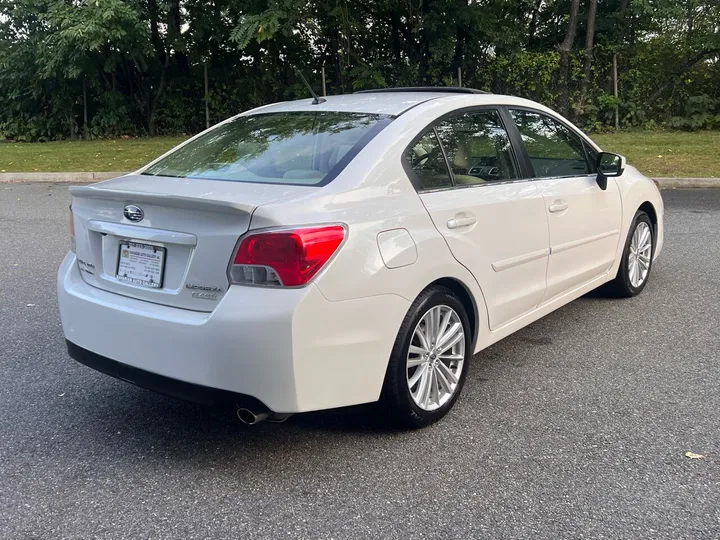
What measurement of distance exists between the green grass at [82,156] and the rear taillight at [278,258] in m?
11.2

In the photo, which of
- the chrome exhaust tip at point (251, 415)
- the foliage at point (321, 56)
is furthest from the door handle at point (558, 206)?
the foliage at point (321, 56)

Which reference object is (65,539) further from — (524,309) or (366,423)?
(524,309)

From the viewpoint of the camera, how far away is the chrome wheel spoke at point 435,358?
10.5ft

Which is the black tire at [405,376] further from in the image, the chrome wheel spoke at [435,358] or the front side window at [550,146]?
the front side window at [550,146]

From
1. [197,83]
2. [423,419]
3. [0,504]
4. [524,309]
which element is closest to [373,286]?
[423,419]

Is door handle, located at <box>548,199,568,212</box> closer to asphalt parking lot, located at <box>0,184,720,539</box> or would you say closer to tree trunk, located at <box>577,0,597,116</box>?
asphalt parking lot, located at <box>0,184,720,539</box>

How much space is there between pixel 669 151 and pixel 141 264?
12751 millimetres

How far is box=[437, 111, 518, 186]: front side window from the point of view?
362cm

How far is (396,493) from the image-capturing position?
2764 mm

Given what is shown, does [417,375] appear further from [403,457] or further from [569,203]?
[569,203]

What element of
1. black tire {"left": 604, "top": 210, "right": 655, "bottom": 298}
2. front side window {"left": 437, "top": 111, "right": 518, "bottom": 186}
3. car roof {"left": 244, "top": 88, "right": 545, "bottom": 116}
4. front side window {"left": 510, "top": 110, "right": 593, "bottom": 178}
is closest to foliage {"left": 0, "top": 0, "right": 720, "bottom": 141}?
black tire {"left": 604, "top": 210, "right": 655, "bottom": 298}

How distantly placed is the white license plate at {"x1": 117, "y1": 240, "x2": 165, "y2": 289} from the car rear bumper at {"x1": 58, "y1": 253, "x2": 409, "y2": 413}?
0.09 meters

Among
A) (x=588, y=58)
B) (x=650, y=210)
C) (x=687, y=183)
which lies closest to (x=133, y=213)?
(x=650, y=210)

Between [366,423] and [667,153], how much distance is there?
11.8m
